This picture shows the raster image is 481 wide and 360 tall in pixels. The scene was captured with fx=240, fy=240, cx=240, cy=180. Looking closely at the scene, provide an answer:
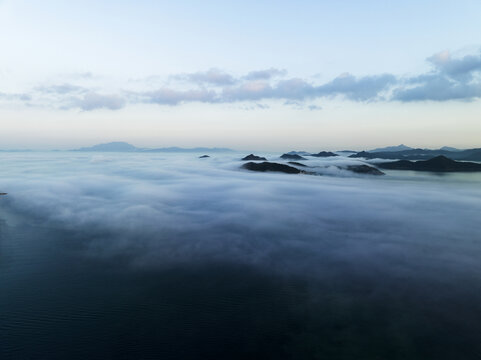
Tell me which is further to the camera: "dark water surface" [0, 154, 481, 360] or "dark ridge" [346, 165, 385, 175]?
"dark ridge" [346, 165, 385, 175]

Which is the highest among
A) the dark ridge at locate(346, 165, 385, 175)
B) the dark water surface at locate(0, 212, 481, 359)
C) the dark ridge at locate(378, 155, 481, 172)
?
the dark ridge at locate(378, 155, 481, 172)

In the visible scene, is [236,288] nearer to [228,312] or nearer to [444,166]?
[228,312]

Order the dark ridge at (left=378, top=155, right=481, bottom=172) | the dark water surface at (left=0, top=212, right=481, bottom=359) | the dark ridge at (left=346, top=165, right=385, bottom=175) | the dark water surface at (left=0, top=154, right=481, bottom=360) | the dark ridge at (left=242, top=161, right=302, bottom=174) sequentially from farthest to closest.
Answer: the dark ridge at (left=378, top=155, right=481, bottom=172)
the dark ridge at (left=346, top=165, right=385, bottom=175)
the dark ridge at (left=242, top=161, right=302, bottom=174)
the dark water surface at (left=0, top=154, right=481, bottom=360)
the dark water surface at (left=0, top=212, right=481, bottom=359)

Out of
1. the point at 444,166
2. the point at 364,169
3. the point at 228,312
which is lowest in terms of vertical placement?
the point at 228,312

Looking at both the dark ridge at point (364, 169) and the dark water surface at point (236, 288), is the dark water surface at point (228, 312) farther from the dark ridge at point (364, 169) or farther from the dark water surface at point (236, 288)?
the dark ridge at point (364, 169)

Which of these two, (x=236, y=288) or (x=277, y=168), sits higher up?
(x=277, y=168)

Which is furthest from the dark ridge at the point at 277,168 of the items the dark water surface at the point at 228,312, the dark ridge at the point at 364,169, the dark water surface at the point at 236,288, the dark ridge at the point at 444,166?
the dark water surface at the point at 228,312

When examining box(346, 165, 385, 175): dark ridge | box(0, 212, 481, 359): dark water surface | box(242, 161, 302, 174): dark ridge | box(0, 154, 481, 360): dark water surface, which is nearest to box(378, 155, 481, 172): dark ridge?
box(346, 165, 385, 175): dark ridge

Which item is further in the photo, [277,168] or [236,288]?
[277,168]

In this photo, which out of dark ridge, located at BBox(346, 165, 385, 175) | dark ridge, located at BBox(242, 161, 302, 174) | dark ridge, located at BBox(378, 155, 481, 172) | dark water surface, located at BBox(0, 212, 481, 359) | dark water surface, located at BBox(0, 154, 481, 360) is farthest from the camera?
dark ridge, located at BBox(378, 155, 481, 172)

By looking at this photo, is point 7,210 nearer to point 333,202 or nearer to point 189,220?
point 189,220

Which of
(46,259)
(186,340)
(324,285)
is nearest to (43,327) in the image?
(186,340)

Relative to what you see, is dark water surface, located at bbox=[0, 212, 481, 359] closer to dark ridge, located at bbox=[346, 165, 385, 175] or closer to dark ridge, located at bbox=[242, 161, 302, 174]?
dark ridge, located at bbox=[242, 161, 302, 174]

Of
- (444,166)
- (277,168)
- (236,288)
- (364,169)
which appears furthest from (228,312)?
(444,166)
